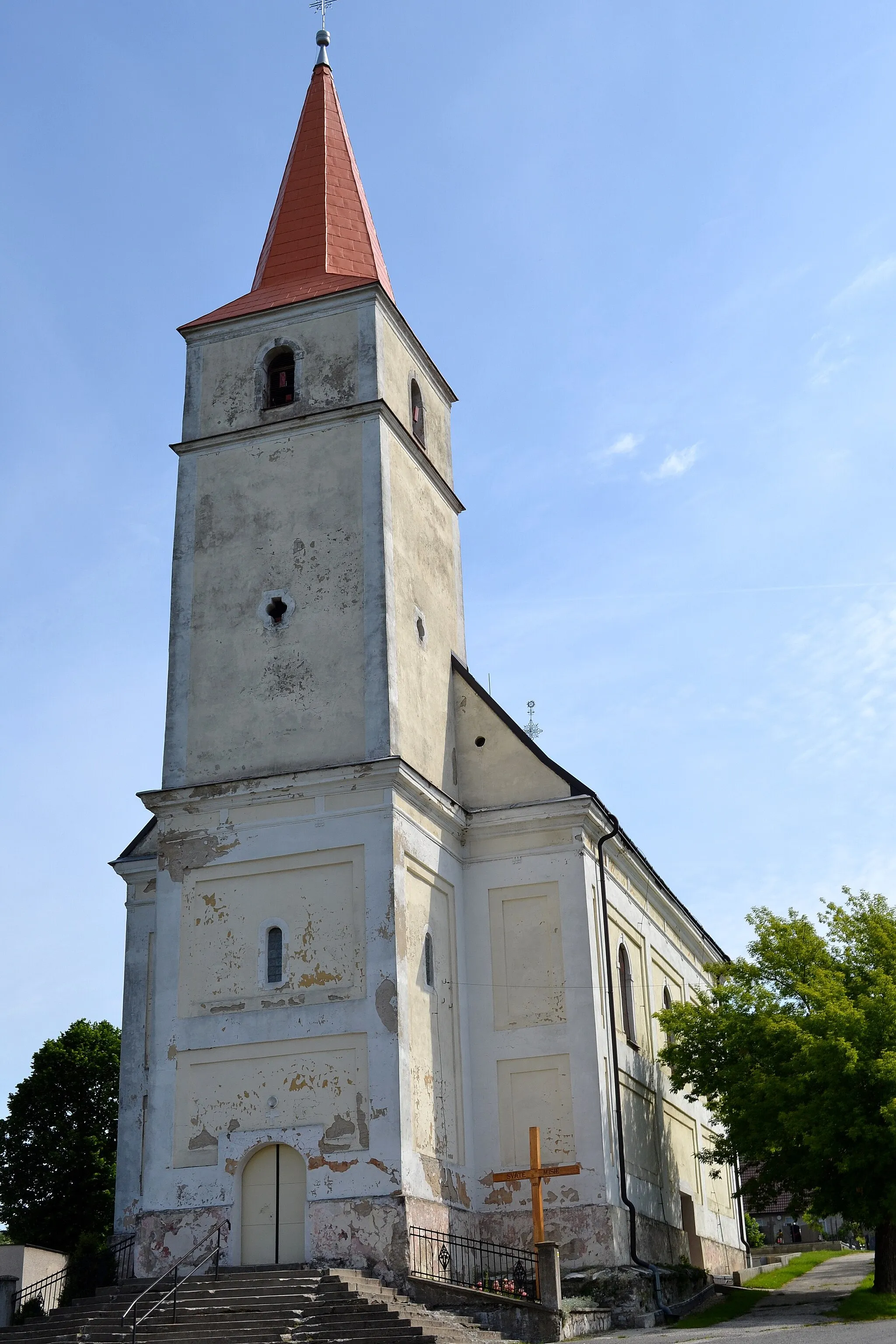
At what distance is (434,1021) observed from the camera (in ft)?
80.8

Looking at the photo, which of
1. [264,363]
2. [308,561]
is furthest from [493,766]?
[264,363]

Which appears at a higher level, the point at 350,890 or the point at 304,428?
the point at 304,428

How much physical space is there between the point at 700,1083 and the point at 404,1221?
824cm

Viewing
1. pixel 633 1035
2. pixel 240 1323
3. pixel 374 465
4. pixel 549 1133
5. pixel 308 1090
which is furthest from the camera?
pixel 633 1035

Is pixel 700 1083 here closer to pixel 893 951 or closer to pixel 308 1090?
pixel 893 951

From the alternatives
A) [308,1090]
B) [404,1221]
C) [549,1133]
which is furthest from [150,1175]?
[549,1133]

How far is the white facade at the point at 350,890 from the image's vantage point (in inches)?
898

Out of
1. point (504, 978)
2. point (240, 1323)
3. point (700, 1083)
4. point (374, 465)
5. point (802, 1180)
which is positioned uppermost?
point (374, 465)

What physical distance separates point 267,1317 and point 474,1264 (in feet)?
18.4

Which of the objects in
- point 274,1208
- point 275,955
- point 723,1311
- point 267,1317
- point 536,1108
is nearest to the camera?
point 267,1317

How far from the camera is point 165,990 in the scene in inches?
950

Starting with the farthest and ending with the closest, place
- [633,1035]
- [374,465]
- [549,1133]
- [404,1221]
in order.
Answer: [633,1035] < [374,465] < [549,1133] < [404,1221]

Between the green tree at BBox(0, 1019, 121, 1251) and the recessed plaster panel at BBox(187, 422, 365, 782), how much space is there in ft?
61.1

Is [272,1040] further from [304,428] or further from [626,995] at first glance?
[304,428]
